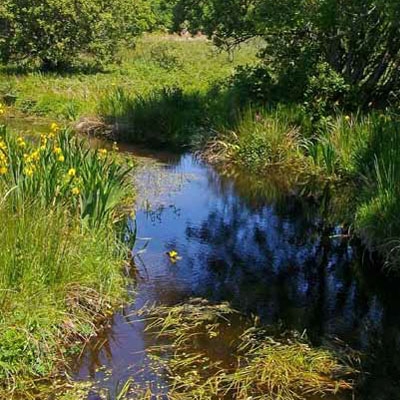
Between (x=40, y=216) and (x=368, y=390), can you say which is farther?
(x=40, y=216)

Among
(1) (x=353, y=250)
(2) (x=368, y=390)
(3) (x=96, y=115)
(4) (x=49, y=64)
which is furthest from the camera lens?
(4) (x=49, y=64)

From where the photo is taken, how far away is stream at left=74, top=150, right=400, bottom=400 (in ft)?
18.7

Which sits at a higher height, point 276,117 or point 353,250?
point 276,117

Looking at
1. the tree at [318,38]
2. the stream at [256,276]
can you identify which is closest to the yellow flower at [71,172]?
the stream at [256,276]

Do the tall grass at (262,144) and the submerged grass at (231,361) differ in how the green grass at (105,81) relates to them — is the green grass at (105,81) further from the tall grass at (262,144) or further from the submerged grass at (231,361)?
the submerged grass at (231,361)

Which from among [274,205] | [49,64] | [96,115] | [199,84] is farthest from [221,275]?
[49,64]

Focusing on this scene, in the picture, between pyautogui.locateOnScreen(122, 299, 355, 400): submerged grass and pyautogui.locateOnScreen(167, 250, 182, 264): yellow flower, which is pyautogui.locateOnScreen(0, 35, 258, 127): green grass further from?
pyautogui.locateOnScreen(122, 299, 355, 400): submerged grass

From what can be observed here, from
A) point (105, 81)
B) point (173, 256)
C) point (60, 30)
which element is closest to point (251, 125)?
point (173, 256)

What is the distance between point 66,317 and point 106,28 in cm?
1796

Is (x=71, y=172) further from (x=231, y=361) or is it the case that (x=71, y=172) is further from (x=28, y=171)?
(x=231, y=361)

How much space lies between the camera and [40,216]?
19.3ft

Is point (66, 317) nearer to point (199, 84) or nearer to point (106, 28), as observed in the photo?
point (199, 84)

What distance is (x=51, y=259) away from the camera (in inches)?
230

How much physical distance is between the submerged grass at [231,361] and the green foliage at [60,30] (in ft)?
53.8
